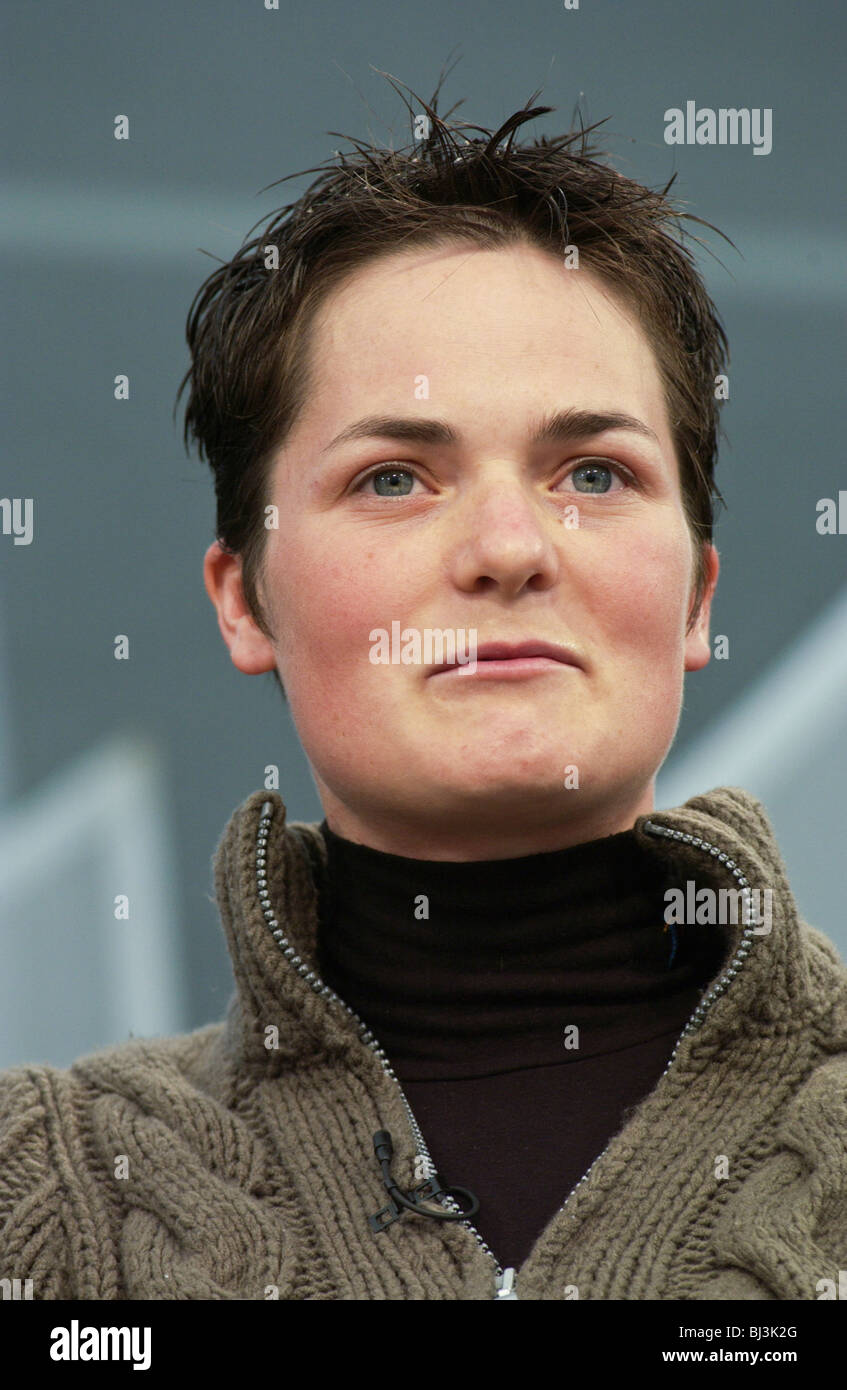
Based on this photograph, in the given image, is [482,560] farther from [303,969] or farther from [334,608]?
[303,969]

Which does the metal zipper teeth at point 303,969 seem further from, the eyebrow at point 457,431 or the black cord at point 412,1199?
the eyebrow at point 457,431

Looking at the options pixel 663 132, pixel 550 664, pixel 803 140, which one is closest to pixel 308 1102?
pixel 550 664

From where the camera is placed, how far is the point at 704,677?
148 inches

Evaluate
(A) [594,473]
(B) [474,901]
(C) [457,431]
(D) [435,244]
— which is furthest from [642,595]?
(D) [435,244]

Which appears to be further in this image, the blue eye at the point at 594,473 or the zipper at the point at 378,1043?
the blue eye at the point at 594,473

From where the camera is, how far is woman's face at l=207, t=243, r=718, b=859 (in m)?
1.78

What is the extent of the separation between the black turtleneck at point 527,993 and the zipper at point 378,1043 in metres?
0.03

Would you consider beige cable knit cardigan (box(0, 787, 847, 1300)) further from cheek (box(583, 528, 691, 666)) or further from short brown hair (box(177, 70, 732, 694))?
short brown hair (box(177, 70, 732, 694))

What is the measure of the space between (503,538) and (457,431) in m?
0.17

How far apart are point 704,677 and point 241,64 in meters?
1.90

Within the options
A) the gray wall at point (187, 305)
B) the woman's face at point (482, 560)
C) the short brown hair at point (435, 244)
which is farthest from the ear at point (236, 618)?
the gray wall at point (187, 305)

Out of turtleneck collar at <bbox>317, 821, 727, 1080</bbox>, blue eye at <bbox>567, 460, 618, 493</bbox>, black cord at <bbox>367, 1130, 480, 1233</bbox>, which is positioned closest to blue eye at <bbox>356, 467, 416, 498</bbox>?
blue eye at <bbox>567, 460, 618, 493</bbox>

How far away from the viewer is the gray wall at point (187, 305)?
3.65 metres

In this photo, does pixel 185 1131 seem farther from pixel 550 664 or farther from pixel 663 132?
pixel 663 132
